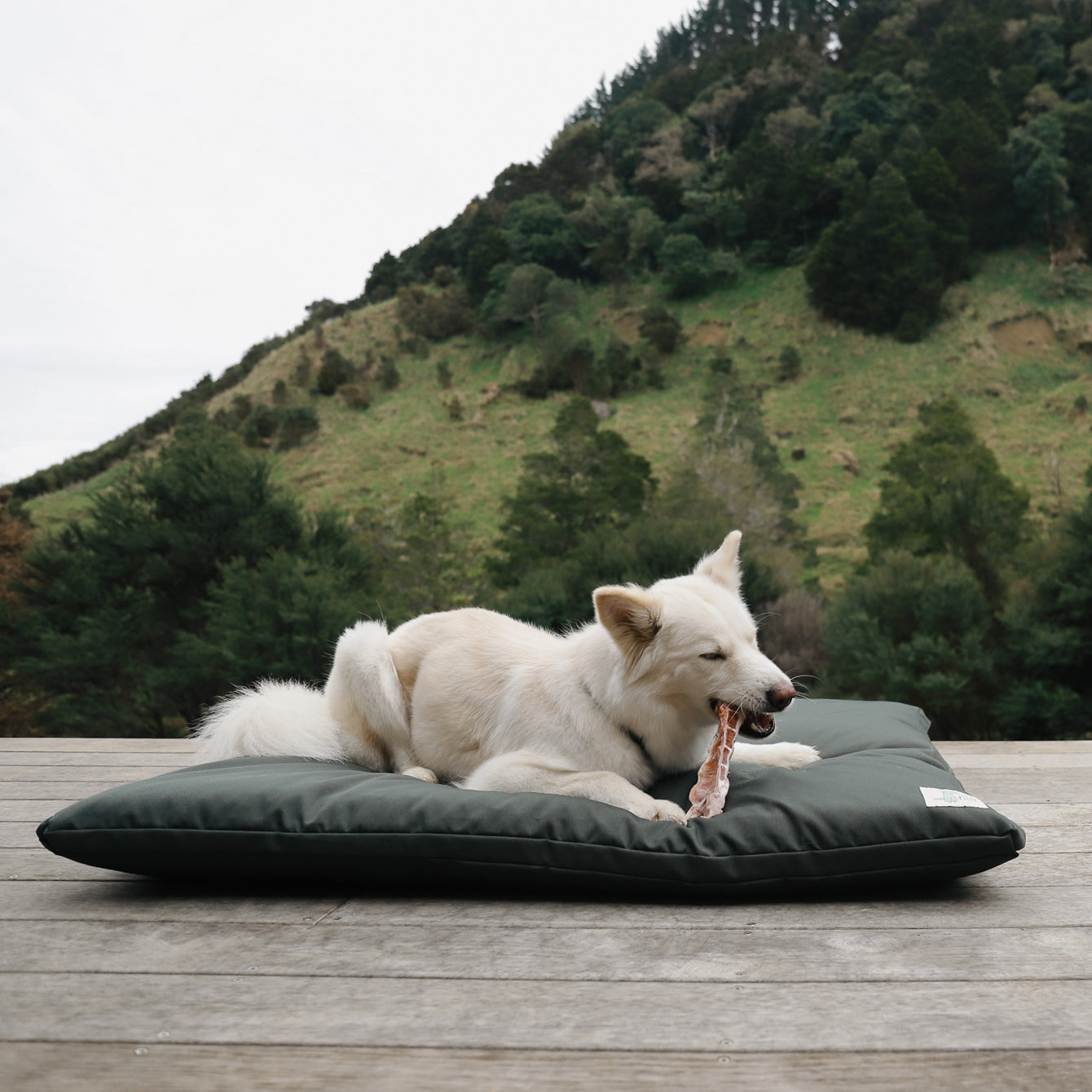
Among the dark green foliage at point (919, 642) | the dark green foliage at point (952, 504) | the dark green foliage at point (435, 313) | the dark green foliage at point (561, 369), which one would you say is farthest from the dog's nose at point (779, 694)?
the dark green foliage at point (435, 313)

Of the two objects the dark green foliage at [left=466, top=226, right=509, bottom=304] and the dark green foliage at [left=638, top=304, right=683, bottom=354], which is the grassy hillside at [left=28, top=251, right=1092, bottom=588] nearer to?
the dark green foliage at [left=638, top=304, right=683, bottom=354]

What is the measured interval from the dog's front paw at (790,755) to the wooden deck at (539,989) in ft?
2.17

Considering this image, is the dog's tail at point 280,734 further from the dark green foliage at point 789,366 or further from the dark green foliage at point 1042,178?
the dark green foliage at point 1042,178

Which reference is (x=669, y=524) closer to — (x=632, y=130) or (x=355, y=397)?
(x=355, y=397)

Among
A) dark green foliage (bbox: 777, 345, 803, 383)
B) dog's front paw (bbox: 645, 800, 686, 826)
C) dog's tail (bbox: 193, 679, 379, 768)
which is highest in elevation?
dark green foliage (bbox: 777, 345, 803, 383)

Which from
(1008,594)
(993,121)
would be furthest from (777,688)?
(993,121)

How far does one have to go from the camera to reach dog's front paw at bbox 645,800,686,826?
216cm

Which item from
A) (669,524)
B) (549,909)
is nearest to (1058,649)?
(669,524)

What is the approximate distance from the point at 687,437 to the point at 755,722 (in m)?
26.9

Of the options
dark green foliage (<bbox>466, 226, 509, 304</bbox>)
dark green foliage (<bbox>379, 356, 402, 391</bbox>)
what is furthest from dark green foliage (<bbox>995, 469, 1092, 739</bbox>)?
dark green foliage (<bbox>466, 226, 509, 304</bbox>)

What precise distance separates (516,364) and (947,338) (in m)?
19.4

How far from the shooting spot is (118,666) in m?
11.8

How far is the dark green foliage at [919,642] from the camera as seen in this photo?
10836 mm

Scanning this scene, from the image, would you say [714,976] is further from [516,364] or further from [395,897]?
[516,364]
